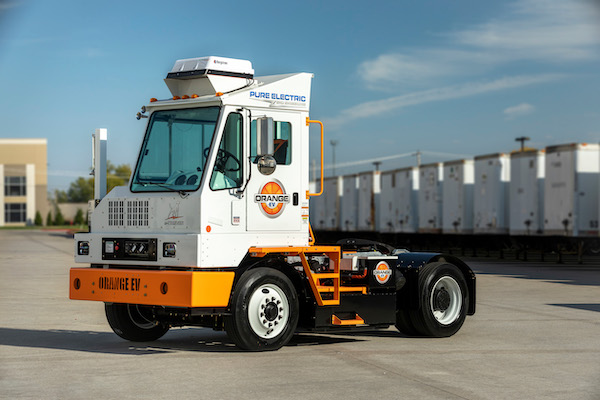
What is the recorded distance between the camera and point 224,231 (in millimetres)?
9500

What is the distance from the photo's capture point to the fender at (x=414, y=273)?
11.4m

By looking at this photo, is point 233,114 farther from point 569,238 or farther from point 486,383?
point 569,238

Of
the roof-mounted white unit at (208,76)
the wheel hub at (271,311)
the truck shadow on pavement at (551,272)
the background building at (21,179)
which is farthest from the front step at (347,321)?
the background building at (21,179)

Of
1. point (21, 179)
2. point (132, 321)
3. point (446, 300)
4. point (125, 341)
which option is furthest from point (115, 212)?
point (21, 179)

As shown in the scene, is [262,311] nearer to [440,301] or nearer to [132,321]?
[132,321]

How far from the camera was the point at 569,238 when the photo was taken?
31672 millimetres

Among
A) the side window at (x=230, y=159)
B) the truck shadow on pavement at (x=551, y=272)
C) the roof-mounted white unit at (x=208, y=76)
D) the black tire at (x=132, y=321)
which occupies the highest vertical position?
the roof-mounted white unit at (x=208, y=76)

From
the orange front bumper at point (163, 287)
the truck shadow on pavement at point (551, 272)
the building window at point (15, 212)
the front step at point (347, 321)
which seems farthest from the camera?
the building window at point (15, 212)

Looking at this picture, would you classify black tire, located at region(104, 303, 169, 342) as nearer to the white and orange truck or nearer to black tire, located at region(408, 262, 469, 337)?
the white and orange truck

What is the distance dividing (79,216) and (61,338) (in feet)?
385

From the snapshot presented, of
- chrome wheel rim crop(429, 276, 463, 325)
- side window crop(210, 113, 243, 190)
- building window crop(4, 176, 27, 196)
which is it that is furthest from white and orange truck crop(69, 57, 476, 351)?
building window crop(4, 176, 27, 196)

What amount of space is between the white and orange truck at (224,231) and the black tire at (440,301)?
2.54 ft

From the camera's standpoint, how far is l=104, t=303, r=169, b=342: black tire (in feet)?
35.1

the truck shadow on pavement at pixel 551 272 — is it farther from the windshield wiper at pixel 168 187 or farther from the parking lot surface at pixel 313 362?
the windshield wiper at pixel 168 187
